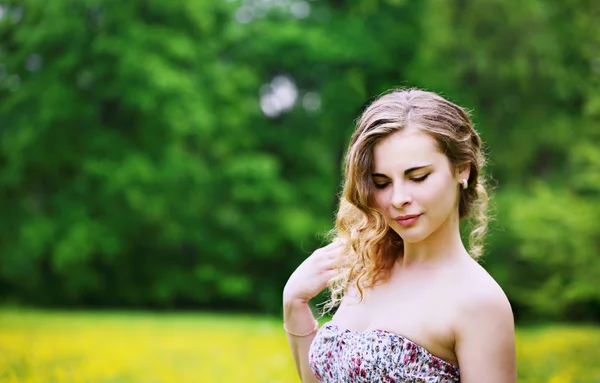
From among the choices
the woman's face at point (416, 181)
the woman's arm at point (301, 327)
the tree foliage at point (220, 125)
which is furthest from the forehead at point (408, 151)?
the tree foliage at point (220, 125)

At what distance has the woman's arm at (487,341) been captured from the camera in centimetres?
185

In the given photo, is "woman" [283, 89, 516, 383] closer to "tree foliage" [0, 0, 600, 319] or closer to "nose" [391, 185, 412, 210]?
"nose" [391, 185, 412, 210]

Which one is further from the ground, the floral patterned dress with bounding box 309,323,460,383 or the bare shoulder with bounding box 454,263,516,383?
the bare shoulder with bounding box 454,263,516,383

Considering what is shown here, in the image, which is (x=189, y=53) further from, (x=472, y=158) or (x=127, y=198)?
(x=472, y=158)

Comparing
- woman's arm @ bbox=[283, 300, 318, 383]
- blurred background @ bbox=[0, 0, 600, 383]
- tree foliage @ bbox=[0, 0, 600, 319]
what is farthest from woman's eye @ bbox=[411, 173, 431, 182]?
tree foliage @ bbox=[0, 0, 600, 319]

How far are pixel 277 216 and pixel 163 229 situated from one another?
2.81 metres

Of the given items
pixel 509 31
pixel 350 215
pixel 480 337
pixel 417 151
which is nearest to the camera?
pixel 480 337

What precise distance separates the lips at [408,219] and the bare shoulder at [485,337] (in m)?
0.22

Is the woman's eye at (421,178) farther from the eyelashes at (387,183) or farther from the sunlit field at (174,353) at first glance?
the sunlit field at (174,353)

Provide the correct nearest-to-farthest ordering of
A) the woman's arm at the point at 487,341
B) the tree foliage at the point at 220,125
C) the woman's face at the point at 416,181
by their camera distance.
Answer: the woman's arm at the point at 487,341, the woman's face at the point at 416,181, the tree foliage at the point at 220,125

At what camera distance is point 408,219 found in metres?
2.00

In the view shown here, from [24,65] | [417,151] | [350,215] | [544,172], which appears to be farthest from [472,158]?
[24,65]

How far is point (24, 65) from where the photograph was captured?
1955 cm

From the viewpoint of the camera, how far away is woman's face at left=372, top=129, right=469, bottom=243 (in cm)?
198
